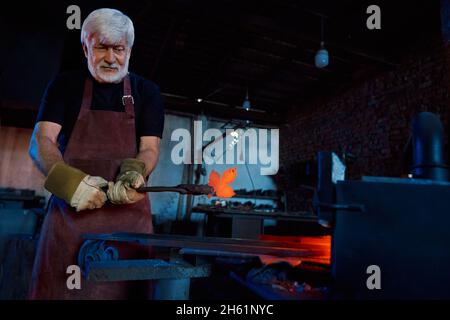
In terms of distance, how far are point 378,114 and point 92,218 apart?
16.3 feet

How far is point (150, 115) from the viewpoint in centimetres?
145

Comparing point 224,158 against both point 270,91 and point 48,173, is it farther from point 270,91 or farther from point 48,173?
point 48,173

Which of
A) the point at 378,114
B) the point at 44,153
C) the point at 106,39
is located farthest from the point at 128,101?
the point at 378,114

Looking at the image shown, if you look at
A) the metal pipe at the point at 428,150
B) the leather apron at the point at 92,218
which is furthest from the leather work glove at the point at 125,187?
the metal pipe at the point at 428,150

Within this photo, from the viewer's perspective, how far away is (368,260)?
0.99 metres

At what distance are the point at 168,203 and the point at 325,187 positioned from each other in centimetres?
654

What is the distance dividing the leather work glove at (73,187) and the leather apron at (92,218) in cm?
17

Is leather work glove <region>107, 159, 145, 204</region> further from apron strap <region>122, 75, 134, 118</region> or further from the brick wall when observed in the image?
the brick wall

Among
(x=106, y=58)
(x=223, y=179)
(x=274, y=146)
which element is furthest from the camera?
(x=274, y=146)

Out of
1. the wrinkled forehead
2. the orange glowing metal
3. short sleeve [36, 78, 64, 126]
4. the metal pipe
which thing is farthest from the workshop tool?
the orange glowing metal

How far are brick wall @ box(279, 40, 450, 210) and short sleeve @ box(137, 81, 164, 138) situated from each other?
2696mm

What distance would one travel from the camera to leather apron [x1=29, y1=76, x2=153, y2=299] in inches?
46.4

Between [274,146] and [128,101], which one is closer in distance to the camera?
[128,101]

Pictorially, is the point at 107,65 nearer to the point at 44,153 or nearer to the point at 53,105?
the point at 53,105
